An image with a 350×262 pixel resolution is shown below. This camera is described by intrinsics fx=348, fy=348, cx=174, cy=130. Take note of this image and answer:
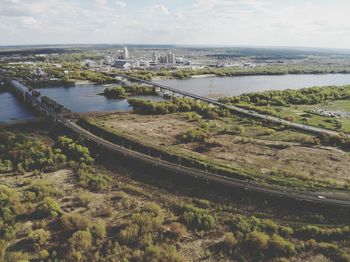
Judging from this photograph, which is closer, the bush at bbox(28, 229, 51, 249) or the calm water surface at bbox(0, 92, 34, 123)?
the bush at bbox(28, 229, 51, 249)

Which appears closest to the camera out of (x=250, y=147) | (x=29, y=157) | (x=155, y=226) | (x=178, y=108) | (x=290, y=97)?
(x=155, y=226)

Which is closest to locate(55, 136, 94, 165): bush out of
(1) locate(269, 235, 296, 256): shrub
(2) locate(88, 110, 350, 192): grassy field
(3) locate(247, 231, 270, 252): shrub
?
(2) locate(88, 110, 350, 192): grassy field

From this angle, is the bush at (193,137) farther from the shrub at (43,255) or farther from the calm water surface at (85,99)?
the shrub at (43,255)

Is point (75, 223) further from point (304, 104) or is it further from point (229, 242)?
point (304, 104)

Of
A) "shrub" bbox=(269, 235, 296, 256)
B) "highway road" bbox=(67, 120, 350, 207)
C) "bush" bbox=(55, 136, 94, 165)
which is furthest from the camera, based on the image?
"bush" bbox=(55, 136, 94, 165)

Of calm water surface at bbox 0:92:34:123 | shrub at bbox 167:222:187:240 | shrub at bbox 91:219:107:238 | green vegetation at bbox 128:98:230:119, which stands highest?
green vegetation at bbox 128:98:230:119

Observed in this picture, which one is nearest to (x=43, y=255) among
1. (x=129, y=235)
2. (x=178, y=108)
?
(x=129, y=235)

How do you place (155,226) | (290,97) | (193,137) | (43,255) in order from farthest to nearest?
1. (290,97)
2. (193,137)
3. (155,226)
4. (43,255)

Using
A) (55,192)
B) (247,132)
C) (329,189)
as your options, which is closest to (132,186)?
(55,192)

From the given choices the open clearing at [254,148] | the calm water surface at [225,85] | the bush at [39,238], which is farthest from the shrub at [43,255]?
the calm water surface at [225,85]

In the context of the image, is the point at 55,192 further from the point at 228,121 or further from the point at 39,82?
the point at 39,82

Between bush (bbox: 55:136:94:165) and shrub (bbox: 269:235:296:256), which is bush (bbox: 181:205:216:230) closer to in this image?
shrub (bbox: 269:235:296:256)

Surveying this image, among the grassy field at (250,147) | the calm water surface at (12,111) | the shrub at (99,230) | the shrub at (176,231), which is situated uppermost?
the calm water surface at (12,111)
